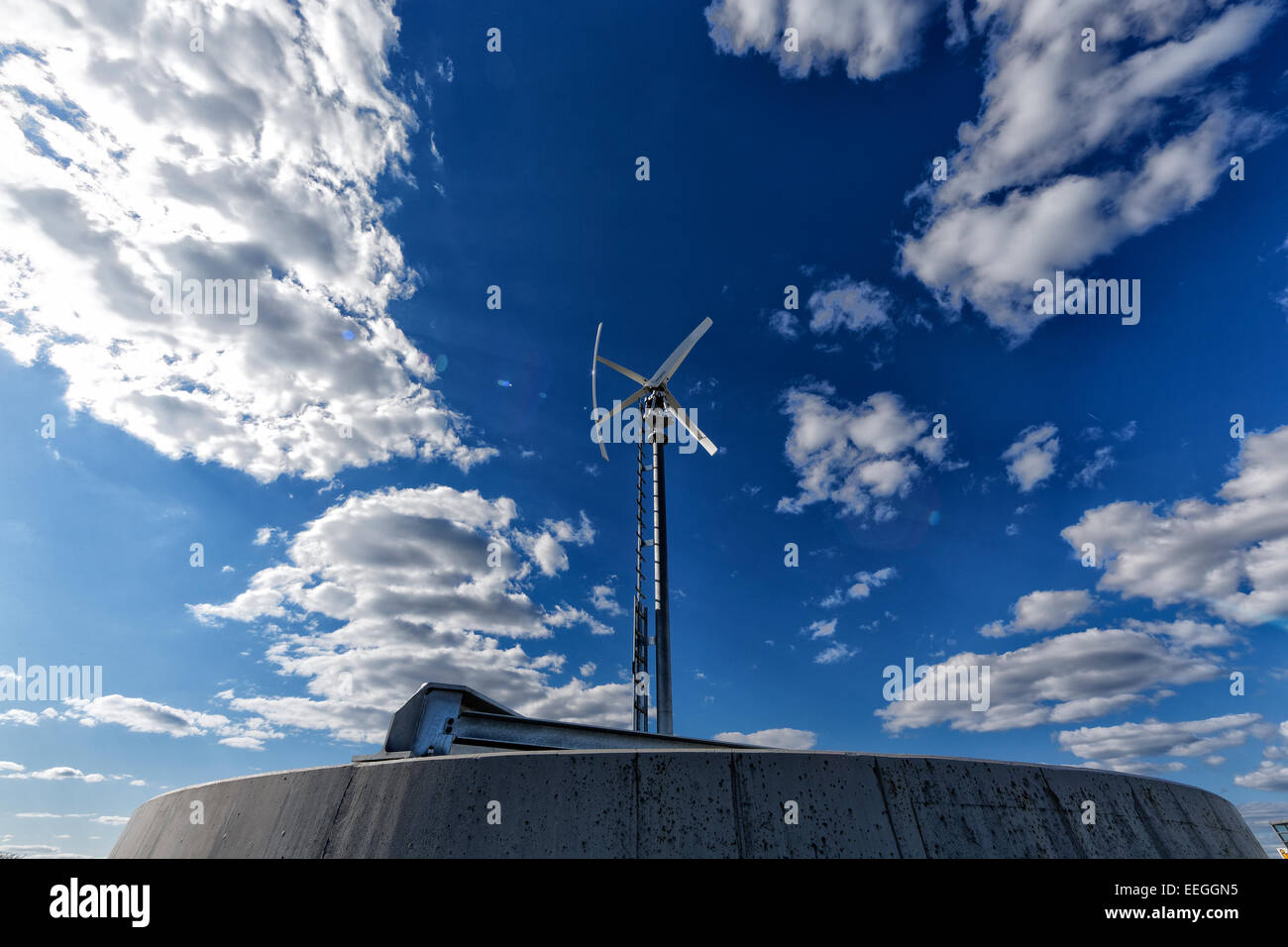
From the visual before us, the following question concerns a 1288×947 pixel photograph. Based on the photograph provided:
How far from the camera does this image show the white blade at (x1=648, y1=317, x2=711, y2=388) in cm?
3588

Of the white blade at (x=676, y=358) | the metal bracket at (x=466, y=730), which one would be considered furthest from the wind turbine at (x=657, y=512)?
the metal bracket at (x=466, y=730)

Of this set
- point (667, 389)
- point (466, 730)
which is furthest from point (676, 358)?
point (466, 730)

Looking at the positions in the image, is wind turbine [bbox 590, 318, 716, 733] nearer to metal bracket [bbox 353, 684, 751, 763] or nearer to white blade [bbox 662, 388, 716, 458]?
white blade [bbox 662, 388, 716, 458]

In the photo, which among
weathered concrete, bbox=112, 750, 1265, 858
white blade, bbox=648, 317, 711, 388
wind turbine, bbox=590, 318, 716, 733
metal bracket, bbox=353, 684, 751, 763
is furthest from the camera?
white blade, bbox=648, 317, 711, 388

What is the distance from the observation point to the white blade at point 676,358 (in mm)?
35875

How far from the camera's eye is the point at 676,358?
Answer: 36.2 meters

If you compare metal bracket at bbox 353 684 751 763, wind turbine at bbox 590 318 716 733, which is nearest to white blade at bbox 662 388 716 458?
wind turbine at bbox 590 318 716 733

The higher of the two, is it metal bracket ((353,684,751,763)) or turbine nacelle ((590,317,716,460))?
turbine nacelle ((590,317,716,460))

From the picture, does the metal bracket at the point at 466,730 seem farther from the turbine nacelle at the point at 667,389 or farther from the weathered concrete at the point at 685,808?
the turbine nacelle at the point at 667,389
